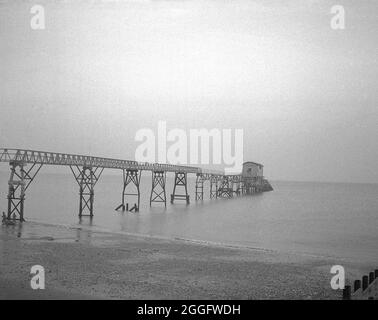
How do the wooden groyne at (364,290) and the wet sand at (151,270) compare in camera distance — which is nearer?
the wooden groyne at (364,290)

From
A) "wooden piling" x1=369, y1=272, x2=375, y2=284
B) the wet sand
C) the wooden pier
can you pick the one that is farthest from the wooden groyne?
the wooden pier

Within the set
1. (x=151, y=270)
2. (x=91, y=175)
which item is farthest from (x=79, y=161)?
(x=151, y=270)

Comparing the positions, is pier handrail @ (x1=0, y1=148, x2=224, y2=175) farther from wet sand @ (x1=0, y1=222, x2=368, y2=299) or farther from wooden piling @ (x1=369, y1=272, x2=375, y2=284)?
wooden piling @ (x1=369, y1=272, x2=375, y2=284)

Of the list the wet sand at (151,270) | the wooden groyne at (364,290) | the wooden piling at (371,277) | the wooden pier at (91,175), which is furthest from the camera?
the wooden pier at (91,175)

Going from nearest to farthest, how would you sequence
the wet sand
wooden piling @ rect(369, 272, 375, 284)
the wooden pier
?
1. the wet sand
2. wooden piling @ rect(369, 272, 375, 284)
3. the wooden pier

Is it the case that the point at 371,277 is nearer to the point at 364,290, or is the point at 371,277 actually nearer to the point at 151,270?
the point at 364,290

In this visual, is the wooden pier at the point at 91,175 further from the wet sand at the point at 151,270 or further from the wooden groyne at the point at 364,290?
A: the wooden groyne at the point at 364,290

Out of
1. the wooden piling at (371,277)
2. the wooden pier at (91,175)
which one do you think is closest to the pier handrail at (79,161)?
the wooden pier at (91,175)

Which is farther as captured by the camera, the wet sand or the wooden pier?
the wooden pier

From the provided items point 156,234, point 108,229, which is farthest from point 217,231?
point 108,229
